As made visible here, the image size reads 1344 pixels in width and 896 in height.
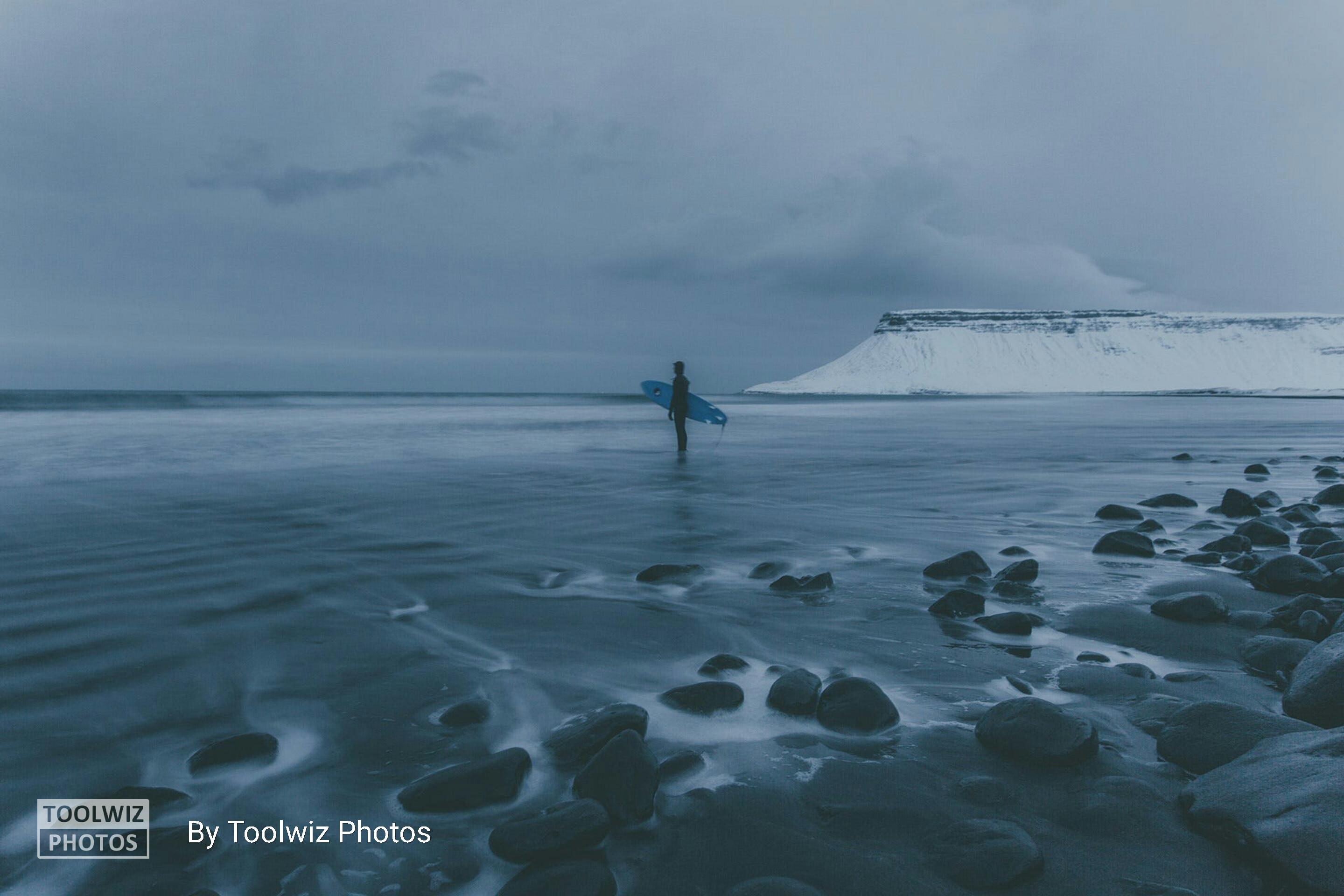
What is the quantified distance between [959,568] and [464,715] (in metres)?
3.78

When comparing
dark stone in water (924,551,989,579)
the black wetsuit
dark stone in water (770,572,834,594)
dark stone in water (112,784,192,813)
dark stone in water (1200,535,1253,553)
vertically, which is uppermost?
the black wetsuit

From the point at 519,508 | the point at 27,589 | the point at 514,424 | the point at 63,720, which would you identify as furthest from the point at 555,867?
the point at 514,424

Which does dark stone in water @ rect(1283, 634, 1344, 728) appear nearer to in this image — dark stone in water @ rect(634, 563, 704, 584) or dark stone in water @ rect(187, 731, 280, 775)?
dark stone in water @ rect(634, 563, 704, 584)

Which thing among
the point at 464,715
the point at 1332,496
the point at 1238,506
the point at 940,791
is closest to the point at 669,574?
the point at 464,715

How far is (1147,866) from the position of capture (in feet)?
7.05

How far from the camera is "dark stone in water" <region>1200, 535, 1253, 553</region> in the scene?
19.2ft

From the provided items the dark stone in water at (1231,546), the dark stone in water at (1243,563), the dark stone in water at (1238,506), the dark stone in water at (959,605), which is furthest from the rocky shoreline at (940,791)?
the dark stone in water at (1238,506)

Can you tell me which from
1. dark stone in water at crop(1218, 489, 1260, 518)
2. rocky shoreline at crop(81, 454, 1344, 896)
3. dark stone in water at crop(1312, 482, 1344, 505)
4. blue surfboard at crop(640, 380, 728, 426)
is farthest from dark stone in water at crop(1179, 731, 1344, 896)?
blue surfboard at crop(640, 380, 728, 426)

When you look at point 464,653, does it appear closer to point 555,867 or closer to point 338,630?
point 338,630

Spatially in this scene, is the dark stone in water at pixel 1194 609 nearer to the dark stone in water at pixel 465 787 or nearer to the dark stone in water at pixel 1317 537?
the dark stone in water at pixel 1317 537

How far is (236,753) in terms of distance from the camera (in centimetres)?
282

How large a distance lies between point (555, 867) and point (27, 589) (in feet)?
16.7

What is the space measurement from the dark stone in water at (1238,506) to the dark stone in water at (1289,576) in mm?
3266

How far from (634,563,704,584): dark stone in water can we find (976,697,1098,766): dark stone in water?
2730 mm
